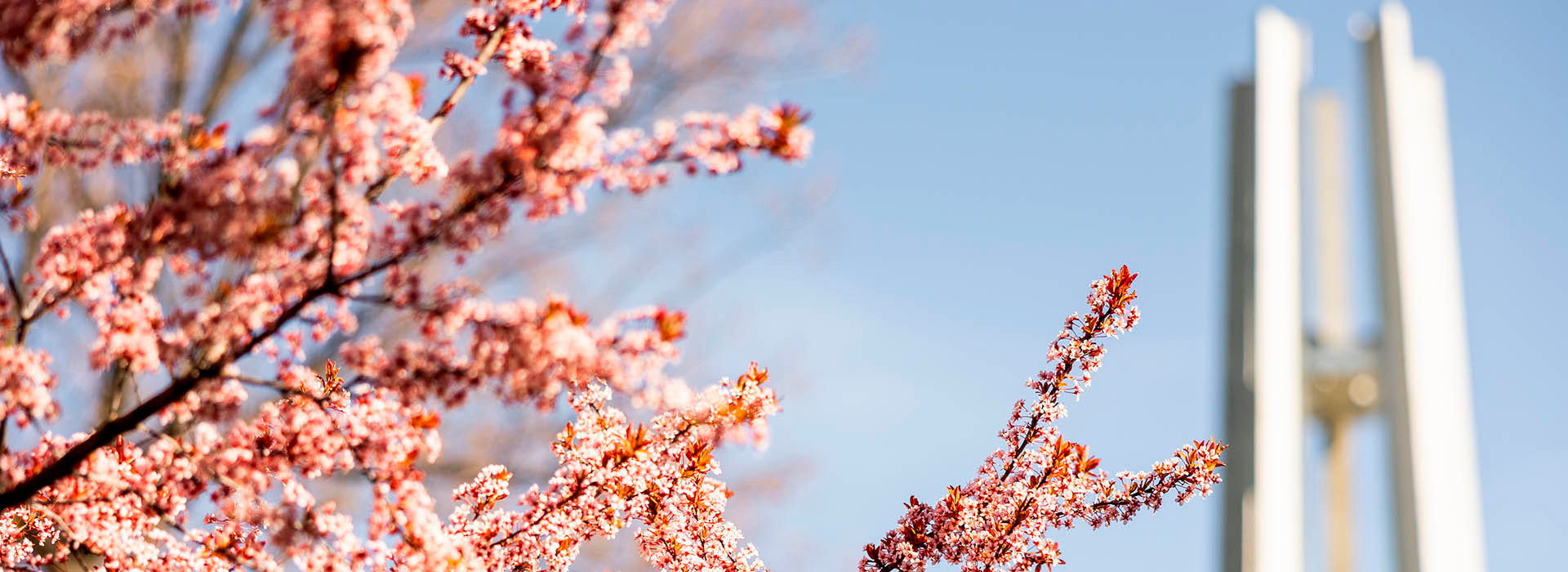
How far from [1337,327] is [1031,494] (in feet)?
13.3

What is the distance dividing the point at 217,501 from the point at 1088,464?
1.56m

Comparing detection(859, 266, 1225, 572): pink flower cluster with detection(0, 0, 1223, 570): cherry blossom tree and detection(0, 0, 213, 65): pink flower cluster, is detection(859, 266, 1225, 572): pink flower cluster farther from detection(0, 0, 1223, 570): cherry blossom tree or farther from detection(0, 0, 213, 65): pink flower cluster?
detection(0, 0, 213, 65): pink flower cluster

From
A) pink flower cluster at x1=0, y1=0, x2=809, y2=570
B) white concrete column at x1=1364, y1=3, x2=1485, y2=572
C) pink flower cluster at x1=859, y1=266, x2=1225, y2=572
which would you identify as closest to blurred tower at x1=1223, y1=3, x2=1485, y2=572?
white concrete column at x1=1364, y1=3, x2=1485, y2=572

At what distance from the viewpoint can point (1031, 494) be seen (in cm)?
206

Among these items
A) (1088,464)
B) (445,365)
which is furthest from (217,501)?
(1088,464)

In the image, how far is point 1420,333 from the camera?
5137 mm

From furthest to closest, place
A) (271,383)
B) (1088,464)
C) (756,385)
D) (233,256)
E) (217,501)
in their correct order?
(1088,464) → (756,385) → (217,501) → (271,383) → (233,256)

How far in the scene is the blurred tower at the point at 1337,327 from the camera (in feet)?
15.6

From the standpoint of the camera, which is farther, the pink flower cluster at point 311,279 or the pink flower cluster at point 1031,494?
the pink flower cluster at point 1031,494

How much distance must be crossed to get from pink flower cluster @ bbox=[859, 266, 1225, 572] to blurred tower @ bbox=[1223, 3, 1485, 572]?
2.95 meters

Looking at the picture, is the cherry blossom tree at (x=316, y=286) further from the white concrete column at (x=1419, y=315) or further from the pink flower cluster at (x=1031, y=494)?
the white concrete column at (x=1419, y=315)

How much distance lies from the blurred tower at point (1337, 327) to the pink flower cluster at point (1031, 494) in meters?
2.95

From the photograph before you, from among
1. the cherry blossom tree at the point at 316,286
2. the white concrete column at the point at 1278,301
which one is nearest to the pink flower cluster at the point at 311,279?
the cherry blossom tree at the point at 316,286

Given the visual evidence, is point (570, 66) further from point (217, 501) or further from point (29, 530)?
point (29, 530)
